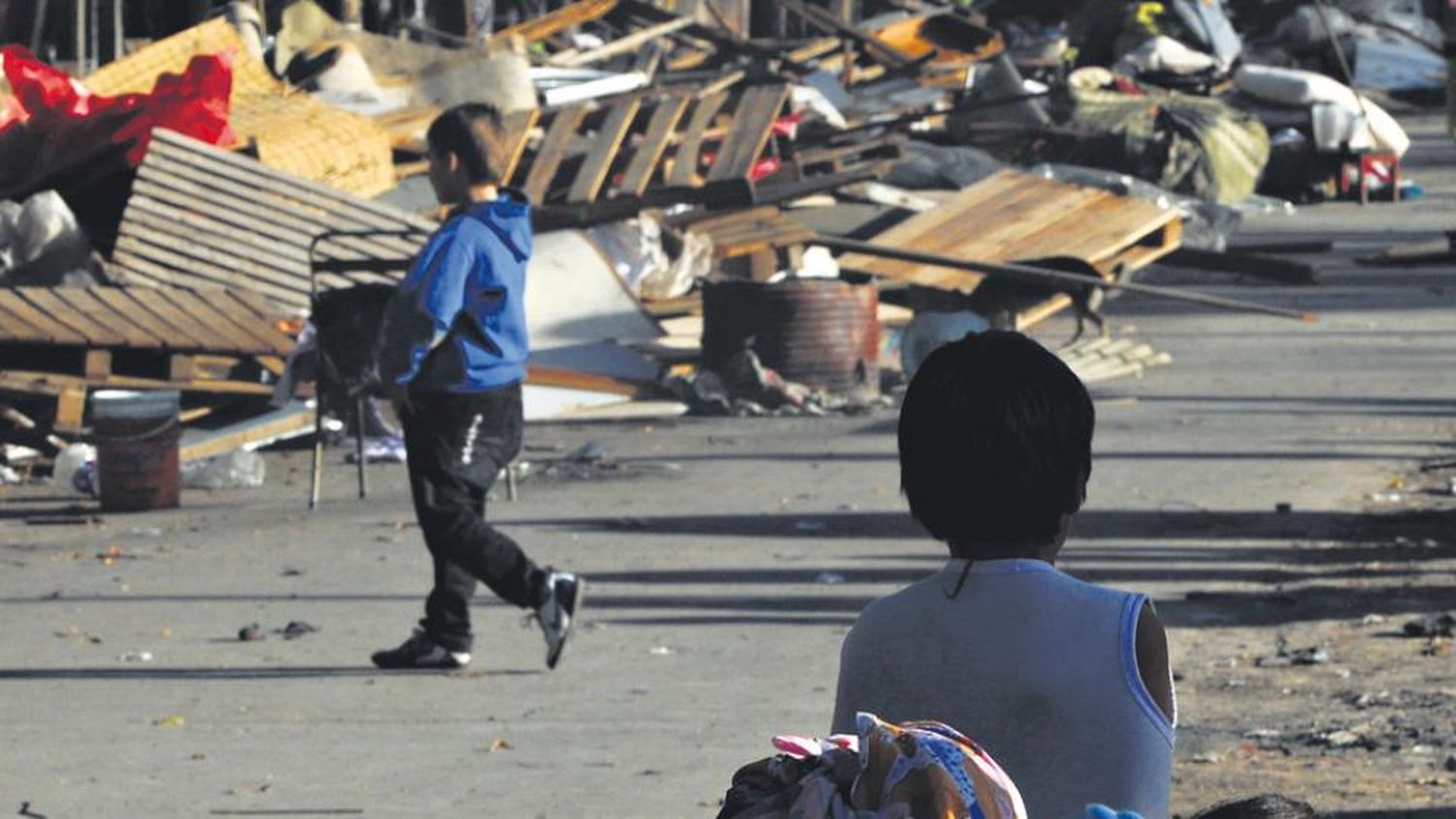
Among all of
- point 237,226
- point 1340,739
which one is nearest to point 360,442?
point 237,226

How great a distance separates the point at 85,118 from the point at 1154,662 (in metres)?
14.9

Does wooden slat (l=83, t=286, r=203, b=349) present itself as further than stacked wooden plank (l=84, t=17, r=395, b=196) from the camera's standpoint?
No

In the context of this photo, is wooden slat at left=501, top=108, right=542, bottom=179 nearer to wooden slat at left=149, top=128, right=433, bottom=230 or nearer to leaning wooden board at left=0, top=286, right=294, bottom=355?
wooden slat at left=149, top=128, right=433, bottom=230

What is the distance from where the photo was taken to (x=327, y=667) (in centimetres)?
898

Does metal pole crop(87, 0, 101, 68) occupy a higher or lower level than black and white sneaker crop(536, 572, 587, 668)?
lower

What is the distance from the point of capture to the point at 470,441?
879 centimetres

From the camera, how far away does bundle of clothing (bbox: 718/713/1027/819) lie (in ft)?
8.51

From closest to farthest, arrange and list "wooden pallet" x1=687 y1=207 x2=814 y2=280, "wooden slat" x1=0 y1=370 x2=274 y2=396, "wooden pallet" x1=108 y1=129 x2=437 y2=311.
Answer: "wooden slat" x1=0 y1=370 x2=274 y2=396 < "wooden pallet" x1=108 y1=129 x2=437 y2=311 < "wooden pallet" x1=687 y1=207 x2=814 y2=280

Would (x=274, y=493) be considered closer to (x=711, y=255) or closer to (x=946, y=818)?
(x=711, y=255)

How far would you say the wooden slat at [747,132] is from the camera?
64.4 feet

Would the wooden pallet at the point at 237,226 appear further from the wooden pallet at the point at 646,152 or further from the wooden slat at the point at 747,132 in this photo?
the wooden slat at the point at 747,132

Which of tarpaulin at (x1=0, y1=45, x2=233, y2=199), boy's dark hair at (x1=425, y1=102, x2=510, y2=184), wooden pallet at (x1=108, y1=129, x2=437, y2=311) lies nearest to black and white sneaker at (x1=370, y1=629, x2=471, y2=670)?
boy's dark hair at (x1=425, y1=102, x2=510, y2=184)

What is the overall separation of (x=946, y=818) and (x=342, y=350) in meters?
10.3

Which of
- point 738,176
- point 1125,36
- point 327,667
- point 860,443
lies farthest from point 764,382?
point 1125,36
